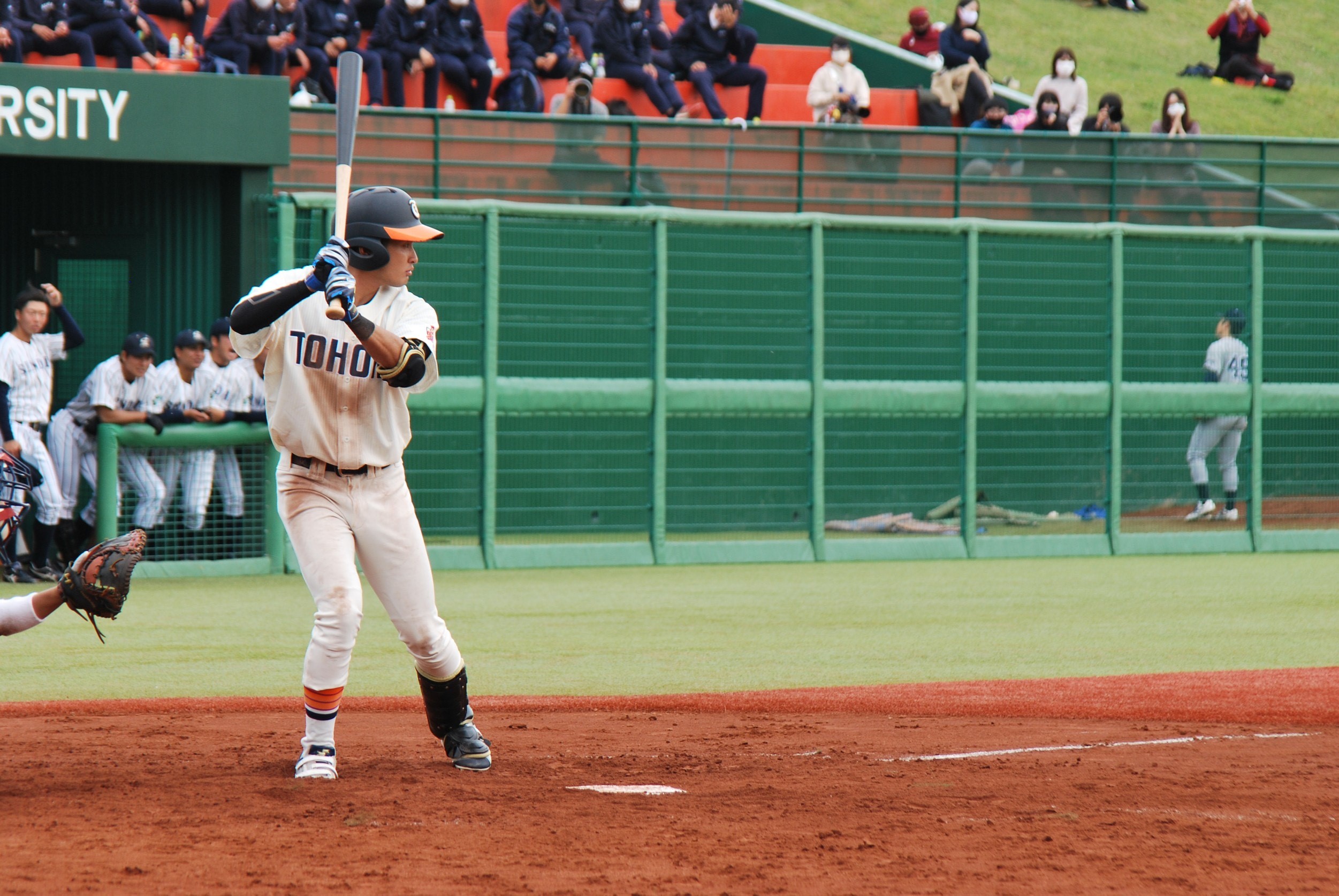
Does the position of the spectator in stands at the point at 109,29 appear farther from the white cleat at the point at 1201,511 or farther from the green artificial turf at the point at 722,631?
the white cleat at the point at 1201,511

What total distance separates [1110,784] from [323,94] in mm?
11827

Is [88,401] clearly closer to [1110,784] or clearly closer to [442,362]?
[442,362]

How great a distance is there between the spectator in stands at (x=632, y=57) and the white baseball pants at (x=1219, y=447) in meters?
6.37

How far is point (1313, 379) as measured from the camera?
14703 millimetres

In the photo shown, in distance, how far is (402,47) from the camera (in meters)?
15.4

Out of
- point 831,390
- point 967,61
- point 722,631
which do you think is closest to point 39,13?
point 831,390

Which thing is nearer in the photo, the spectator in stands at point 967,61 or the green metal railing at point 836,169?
the green metal railing at point 836,169

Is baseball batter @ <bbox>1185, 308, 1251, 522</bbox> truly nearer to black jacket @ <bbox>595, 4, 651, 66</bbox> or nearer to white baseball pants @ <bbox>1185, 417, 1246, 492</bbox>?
white baseball pants @ <bbox>1185, 417, 1246, 492</bbox>

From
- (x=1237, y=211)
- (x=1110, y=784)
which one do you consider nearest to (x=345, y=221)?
(x=1110, y=784)

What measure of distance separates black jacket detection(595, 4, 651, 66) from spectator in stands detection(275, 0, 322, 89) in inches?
125

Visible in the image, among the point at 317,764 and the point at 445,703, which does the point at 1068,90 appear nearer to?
the point at 445,703

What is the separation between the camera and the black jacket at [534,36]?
15.9 m

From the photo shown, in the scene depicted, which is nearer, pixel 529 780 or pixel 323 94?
pixel 529 780

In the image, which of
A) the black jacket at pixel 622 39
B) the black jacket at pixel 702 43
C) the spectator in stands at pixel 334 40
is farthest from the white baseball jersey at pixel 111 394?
the black jacket at pixel 702 43
